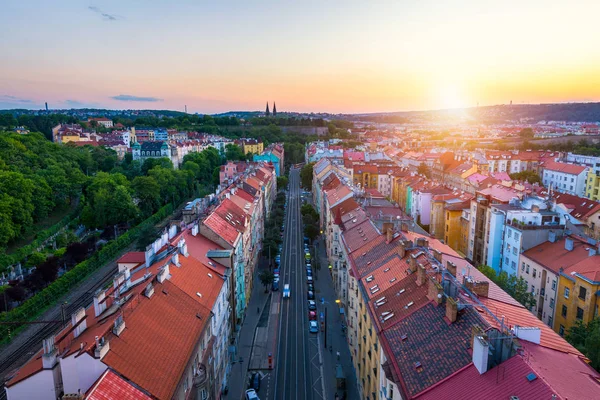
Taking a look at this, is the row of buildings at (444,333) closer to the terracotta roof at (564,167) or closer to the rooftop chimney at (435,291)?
the rooftop chimney at (435,291)

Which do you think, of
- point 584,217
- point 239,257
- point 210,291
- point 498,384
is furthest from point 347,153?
point 498,384

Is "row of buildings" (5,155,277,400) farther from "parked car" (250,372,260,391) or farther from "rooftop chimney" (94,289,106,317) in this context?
"parked car" (250,372,260,391)

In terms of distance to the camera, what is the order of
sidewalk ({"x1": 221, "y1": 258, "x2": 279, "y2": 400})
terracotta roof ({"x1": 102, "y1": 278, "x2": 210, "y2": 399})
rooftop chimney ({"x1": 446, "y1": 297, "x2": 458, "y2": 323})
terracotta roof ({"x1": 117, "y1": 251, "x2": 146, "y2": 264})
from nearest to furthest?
terracotta roof ({"x1": 102, "y1": 278, "x2": 210, "y2": 399}) → rooftop chimney ({"x1": 446, "y1": 297, "x2": 458, "y2": 323}) → sidewalk ({"x1": 221, "y1": 258, "x2": 279, "y2": 400}) → terracotta roof ({"x1": 117, "y1": 251, "x2": 146, "y2": 264})

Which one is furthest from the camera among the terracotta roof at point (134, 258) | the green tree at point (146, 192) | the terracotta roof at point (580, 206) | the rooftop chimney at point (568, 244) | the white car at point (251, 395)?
the green tree at point (146, 192)

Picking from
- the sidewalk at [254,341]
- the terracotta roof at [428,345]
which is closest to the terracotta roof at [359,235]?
the sidewalk at [254,341]

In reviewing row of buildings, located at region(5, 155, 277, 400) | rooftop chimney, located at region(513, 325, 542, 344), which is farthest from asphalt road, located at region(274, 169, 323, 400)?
rooftop chimney, located at region(513, 325, 542, 344)

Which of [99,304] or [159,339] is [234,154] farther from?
[159,339]
